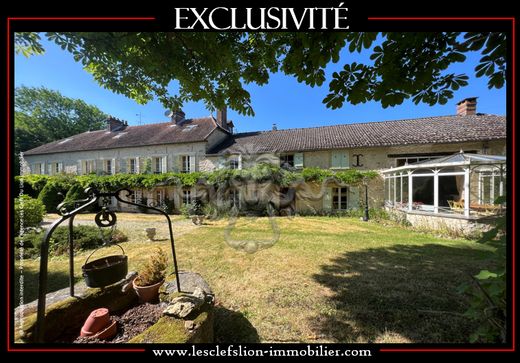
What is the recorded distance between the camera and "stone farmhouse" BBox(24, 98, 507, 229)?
38.3ft

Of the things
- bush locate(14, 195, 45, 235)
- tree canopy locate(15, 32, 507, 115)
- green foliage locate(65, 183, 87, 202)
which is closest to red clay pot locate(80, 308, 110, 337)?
tree canopy locate(15, 32, 507, 115)

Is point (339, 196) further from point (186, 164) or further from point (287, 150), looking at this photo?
point (186, 164)

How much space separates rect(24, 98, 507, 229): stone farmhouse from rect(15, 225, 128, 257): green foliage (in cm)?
713

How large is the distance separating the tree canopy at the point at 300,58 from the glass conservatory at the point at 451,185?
678 centimetres

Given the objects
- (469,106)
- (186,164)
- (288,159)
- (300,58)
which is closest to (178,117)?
(186,164)

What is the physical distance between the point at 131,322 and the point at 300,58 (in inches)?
154

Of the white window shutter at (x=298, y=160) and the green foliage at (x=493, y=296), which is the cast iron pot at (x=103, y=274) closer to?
the green foliage at (x=493, y=296)

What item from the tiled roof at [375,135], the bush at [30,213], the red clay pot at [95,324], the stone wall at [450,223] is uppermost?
the tiled roof at [375,135]

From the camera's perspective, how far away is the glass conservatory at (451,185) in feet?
23.5

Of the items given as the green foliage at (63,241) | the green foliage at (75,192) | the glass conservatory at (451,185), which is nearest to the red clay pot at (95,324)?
the green foliage at (63,241)

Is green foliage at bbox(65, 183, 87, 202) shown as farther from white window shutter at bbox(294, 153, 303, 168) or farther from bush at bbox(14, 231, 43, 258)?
white window shutter at bbox(294, 153, 303, 168)

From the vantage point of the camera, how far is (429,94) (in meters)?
2.42
